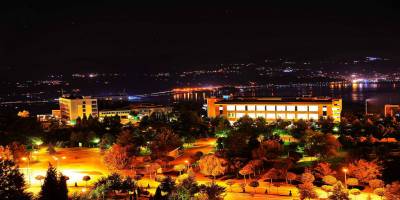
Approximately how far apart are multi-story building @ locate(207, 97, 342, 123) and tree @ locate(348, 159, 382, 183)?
69.6 feet

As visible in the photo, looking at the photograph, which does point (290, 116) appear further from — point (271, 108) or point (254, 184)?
point (254, 184)

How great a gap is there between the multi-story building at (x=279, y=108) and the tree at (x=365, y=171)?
2121 cm

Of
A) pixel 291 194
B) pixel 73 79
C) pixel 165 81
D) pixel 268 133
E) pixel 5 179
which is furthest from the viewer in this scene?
pixel 165 81

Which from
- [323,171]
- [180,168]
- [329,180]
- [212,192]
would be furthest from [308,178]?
[180,168]

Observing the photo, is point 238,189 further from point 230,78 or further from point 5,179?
point 230,78

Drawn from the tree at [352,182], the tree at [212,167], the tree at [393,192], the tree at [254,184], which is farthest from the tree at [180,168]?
the tree at [393,192]

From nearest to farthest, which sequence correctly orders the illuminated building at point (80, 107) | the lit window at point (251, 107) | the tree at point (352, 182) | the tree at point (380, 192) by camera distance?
the tree at point (380, 192)
the tree at point (352, 182)
the lit window at point (251, 107)
the illuminated building at point (80, 107)

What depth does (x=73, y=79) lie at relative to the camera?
141000 millimetres

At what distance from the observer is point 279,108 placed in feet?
125

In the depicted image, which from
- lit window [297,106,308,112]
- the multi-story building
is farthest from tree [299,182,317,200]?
lit window [297,106,308,112]

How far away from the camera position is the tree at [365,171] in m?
14.8

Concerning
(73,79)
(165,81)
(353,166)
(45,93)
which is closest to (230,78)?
(165,81)

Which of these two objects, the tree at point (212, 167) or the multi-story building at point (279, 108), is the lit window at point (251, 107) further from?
the tree at point (212, 167)

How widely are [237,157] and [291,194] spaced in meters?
4.61
